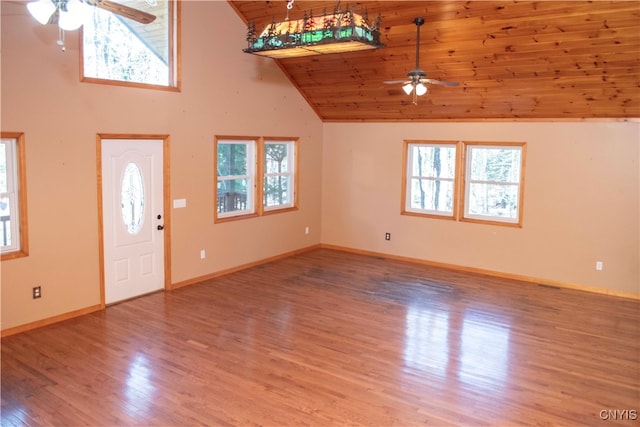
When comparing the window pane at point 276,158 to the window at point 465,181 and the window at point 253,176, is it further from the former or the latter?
the window at point 465,181

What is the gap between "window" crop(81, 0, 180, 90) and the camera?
5418 millimetres

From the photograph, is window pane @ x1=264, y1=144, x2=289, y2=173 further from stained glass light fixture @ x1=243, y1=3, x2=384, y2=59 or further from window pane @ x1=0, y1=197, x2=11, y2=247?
window pane @ x1=0, y1=197, x2=11, y2=247

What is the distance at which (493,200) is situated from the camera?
754cm

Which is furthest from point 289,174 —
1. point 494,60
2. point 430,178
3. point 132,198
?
point 494,60

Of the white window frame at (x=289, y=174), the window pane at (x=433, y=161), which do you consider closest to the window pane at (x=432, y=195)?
the window pane at (x=433, y=161)

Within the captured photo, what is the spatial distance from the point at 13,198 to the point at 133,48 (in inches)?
85.9

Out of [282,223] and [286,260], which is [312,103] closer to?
[282,223]

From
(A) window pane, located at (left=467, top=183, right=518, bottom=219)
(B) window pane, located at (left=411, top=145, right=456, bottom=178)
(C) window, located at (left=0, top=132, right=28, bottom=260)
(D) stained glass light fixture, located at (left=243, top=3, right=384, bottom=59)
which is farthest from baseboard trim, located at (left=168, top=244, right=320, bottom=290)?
(D) stained glass light fixture, located at (left=243, top=3, right=384, bottom=59)

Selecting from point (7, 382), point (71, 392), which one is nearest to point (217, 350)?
point (71, 392)

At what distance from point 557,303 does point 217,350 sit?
4.18m

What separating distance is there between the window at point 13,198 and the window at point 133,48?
1037 mm

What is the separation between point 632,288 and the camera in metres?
6.49

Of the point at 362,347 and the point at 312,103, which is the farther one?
the point at 312,103

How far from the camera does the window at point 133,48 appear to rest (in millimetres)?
5418
